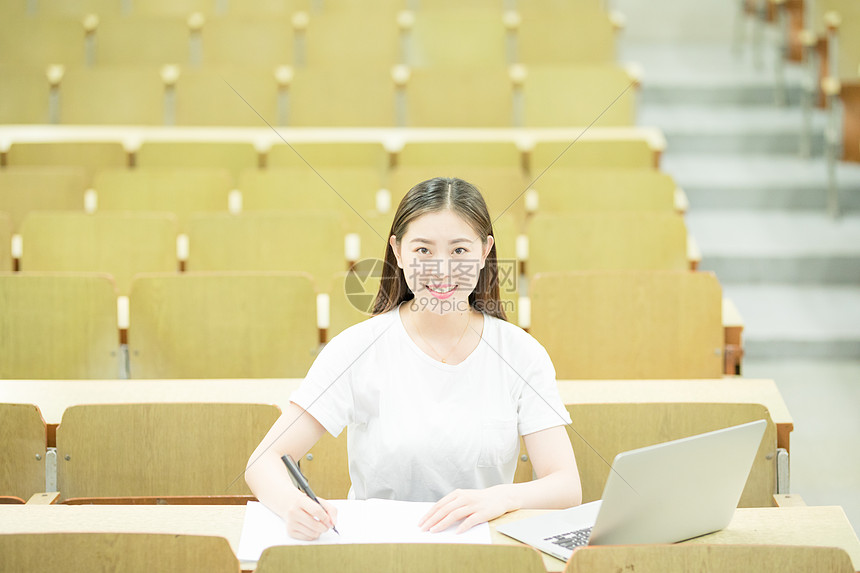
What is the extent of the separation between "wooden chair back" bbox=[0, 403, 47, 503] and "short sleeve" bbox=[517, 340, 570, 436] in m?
0.87

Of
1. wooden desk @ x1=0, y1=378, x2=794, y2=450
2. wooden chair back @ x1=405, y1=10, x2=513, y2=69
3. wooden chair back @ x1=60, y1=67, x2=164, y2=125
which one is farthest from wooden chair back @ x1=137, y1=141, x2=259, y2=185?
wooden desk @ x1=0, y1=378, x2=794, y2=450

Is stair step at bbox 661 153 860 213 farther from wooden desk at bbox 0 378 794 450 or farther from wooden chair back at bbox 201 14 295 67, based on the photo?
wooden desk at bbox 0 378 794 450

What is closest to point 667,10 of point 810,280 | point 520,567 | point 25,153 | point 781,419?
point 810,280

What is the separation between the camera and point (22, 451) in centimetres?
169

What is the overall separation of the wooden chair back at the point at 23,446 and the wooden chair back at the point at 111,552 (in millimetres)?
574

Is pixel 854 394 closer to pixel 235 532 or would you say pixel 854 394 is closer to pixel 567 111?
pixel 567 111

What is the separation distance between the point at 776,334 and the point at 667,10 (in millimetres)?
2967

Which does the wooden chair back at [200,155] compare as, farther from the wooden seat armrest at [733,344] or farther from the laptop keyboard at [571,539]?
the laptop keyboard at [571,539]

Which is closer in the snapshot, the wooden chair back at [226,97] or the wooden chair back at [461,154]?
the wooden chair back at [461,154]

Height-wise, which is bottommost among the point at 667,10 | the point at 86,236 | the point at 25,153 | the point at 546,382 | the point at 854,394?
the point at 854,394

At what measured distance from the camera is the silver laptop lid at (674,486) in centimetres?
112

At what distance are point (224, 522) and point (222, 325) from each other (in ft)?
3.46

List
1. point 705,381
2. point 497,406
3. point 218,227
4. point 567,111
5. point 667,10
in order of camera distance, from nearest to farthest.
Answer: point 497,406 → point 705,381 → point 218,227 → point 567,111 → point 667,10

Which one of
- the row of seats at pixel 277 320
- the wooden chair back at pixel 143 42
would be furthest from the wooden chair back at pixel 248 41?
the row of seats at pixel 277 320
